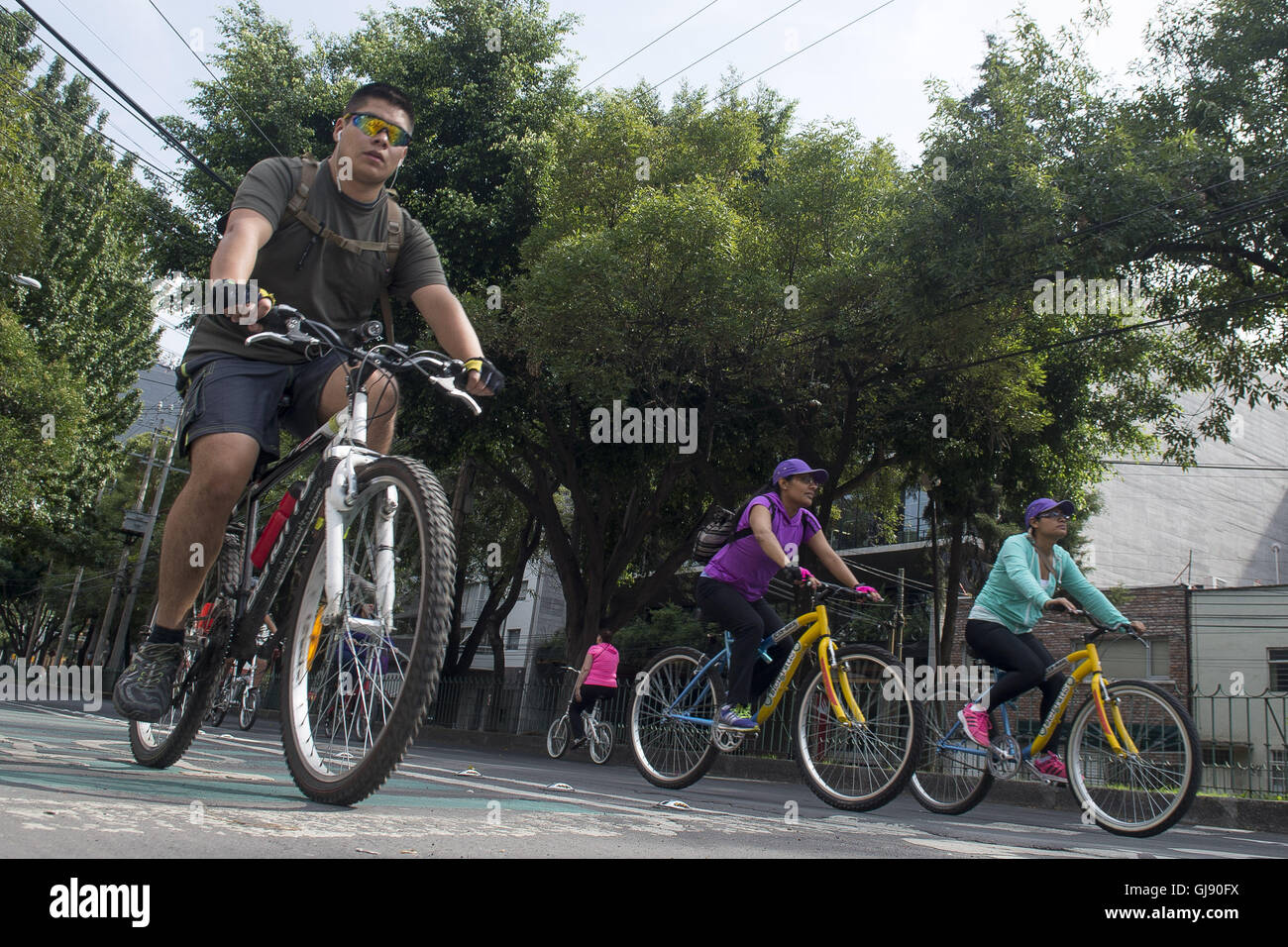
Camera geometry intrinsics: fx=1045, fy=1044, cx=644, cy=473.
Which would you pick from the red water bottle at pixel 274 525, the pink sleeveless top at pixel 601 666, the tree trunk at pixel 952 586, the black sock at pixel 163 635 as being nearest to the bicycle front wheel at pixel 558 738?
the pink sleeveless top at pixel 601 666

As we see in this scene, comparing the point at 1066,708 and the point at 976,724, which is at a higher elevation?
the point at 1066,708

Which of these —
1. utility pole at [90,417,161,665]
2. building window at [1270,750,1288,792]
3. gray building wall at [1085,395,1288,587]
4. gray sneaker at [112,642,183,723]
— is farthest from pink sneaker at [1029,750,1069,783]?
utility pole at [90,417,161,665]

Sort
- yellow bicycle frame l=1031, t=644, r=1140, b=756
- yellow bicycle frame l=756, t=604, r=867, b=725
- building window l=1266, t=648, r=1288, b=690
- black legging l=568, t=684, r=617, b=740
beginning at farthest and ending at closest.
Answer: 1. building window l=1266, t=648, r=1288, b=690
2. black legging l=568, t=684, r=617, b=740
3. yellow bicycle frame l=1031, t=644, r=1140, b=756
4. yellow bicycle frame l=756, t=604, r=867, b=725

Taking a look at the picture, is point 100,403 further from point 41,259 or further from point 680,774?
point 680,774

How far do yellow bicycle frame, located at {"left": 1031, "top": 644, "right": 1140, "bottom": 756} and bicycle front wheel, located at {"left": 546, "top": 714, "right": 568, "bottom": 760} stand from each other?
10.6m

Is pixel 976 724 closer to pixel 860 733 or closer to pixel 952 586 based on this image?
pixel 860 733

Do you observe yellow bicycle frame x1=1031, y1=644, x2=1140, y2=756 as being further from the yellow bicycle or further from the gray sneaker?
the gray sneaker

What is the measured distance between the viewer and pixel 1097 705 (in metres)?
5.56

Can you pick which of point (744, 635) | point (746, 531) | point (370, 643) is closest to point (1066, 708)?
point (744, 635)

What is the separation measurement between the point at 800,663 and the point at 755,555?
2.17 feet

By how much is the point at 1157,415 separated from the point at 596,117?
10.3 metres

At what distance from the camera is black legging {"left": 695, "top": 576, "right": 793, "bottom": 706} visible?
581cm

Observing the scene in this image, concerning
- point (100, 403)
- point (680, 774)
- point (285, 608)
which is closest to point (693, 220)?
point (680, 774)
